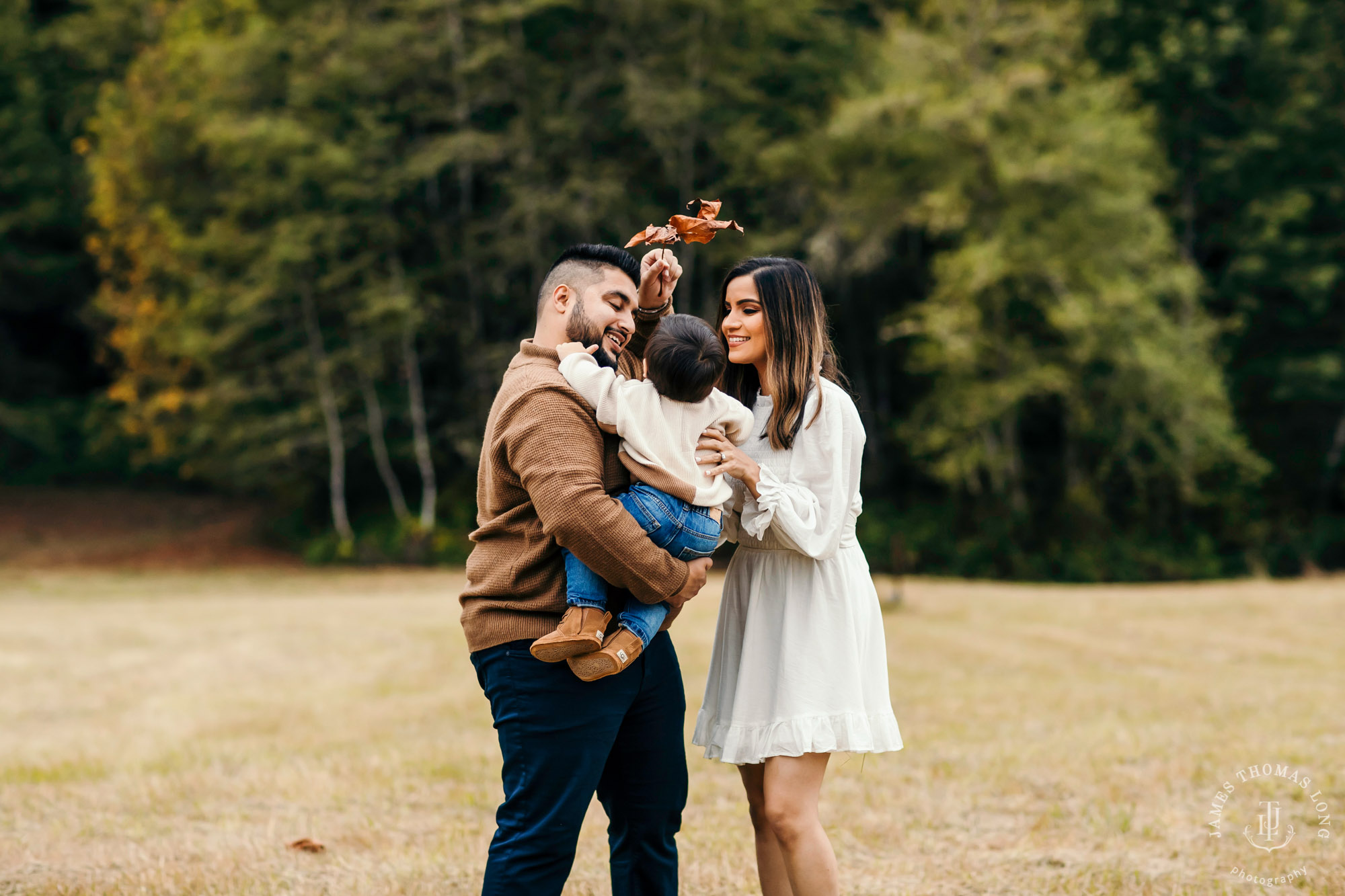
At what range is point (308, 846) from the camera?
4.81 metres

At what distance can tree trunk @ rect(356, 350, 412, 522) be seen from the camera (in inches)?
936

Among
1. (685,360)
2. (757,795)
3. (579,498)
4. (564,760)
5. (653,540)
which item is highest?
(685,360)

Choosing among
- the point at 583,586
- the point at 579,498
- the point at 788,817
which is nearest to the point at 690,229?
the point at 579,498

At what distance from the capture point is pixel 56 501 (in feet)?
99.7

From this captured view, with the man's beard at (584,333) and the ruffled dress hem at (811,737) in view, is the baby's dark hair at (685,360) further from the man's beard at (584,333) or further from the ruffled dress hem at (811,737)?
the ruffled dress hem at (811,737)

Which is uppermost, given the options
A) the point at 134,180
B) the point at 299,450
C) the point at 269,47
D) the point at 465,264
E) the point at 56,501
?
the point at 269,47

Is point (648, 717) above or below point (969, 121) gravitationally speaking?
below

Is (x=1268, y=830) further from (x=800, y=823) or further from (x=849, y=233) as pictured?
(x=849, y=233)

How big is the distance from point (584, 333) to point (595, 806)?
3463 millimetres

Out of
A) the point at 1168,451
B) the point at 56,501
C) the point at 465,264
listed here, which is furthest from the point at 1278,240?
the point at 56,501

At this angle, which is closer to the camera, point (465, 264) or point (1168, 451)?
point (1168, 451)

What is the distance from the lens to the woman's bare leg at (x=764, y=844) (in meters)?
3.34

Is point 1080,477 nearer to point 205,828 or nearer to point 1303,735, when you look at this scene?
point 1303,735

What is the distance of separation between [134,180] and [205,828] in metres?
23.9
